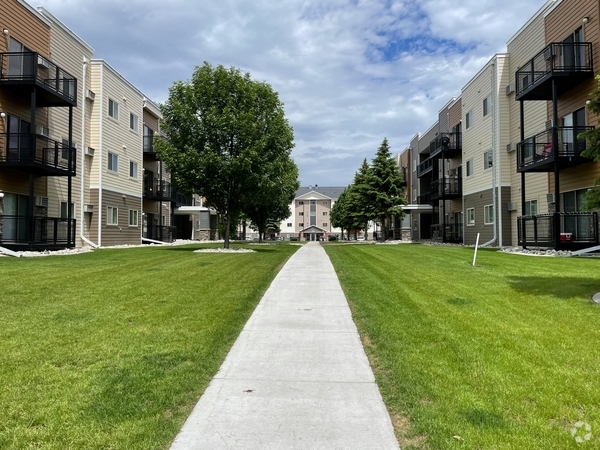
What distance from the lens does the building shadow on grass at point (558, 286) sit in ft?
27.4

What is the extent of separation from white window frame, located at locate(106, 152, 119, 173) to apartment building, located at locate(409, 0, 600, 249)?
A: 21.5m

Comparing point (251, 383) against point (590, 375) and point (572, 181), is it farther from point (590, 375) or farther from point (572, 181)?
point (572, 181)

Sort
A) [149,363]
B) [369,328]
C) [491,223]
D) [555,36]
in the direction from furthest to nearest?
[491,223]
[555,36]
[369,328]
[149,363]

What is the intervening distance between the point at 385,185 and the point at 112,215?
2256 cm

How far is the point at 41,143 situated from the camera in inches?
799

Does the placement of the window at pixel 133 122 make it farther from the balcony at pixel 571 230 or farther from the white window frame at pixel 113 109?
the balcony at pixel 571 230

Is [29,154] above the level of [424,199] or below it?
below

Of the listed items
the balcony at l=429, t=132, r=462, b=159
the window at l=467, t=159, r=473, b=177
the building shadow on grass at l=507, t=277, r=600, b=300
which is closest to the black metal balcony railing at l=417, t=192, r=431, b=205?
the balcony at l=429, t=132, r=462, b=159

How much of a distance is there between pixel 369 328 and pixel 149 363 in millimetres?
2954

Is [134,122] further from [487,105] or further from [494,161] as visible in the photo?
[494,161]

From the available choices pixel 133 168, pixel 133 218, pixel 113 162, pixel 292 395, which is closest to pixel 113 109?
pixel 113 162

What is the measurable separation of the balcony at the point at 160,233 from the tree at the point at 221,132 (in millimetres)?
13365

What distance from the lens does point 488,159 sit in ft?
86.2

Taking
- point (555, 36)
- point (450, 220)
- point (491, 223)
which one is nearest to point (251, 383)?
point (555, 36)
